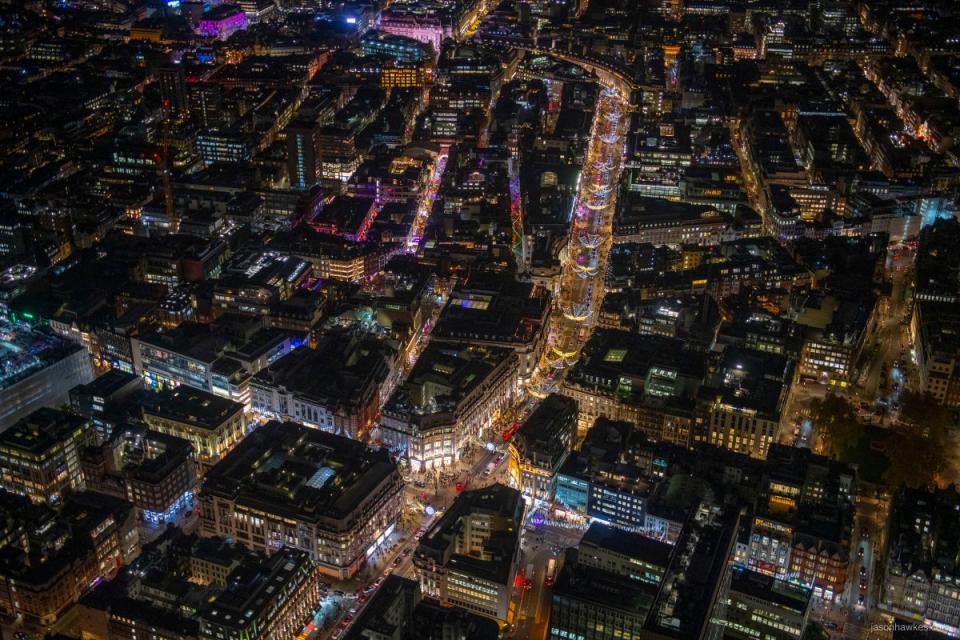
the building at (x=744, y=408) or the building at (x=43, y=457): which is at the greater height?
the building at (x=744, y=408)

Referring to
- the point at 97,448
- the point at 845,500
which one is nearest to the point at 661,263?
the point at 845,500

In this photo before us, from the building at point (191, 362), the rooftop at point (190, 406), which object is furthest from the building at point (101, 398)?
the building at point (191, 362)

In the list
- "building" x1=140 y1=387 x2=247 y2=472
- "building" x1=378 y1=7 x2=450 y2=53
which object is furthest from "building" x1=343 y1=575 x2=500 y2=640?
"building" x1=378 y1=7 x2=450 y2=53

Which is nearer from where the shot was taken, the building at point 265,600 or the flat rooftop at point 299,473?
the building at point 265,600

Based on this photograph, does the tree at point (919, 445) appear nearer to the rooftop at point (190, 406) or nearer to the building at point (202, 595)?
the building at point (202, 595)

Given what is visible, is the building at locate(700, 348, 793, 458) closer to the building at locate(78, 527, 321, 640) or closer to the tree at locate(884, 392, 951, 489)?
the tree at locate(884, 392, 951, 489)

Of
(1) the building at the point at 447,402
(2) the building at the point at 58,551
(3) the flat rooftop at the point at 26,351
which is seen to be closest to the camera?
(2) the building at the point at 58,551
